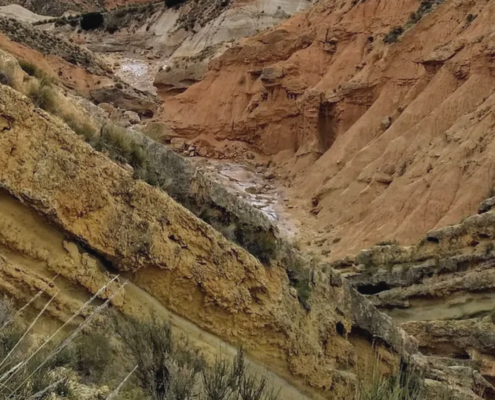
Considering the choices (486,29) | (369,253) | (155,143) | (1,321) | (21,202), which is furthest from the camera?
(486,29)

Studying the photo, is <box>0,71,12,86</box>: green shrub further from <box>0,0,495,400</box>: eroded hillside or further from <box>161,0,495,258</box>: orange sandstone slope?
<box>161,0,495,258</box>: orange sandstone slope

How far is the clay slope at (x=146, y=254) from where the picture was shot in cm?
493

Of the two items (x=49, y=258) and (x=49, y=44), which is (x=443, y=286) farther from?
(x=49, y=44)

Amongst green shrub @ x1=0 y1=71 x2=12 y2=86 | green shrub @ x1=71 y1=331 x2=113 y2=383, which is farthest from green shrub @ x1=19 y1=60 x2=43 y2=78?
green shrub @ x1=71 y1=331 x2=113 y2=383

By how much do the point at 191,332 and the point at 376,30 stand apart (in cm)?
2584

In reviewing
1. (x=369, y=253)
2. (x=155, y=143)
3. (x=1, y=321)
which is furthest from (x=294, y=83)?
(x=1, y=321)

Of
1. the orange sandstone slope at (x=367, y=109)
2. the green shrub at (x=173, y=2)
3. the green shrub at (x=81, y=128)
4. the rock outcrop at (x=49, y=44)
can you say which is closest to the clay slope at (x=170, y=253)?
the green shrub at (x=81, y=128)

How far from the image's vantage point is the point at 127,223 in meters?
5.36

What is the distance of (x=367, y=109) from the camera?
27578 millimetres

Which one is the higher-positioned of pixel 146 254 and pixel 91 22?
pixel 91 22

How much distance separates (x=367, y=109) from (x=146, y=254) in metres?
23.3

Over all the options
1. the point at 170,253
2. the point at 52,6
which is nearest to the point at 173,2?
the point at 52,6

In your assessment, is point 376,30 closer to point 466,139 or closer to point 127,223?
point 466,139

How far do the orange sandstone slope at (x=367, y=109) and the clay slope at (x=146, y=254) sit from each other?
11594 mm
